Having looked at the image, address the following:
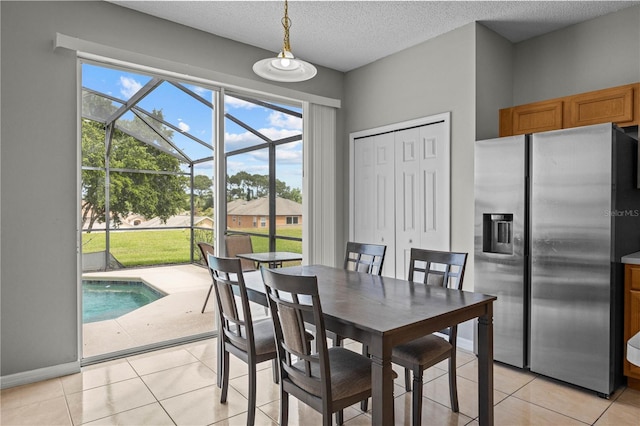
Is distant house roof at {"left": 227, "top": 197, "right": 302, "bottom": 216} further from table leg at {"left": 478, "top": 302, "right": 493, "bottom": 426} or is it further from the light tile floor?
table leg at {"left": 478, "top": 302, "right": 493, "bottom": 426}

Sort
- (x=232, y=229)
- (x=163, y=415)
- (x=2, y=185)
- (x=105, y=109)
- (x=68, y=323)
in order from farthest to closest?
(x=232, y=229)
(x=105, y=109)
(x=68, y=323)
(x=2, y=185)
(x=163, y=415)

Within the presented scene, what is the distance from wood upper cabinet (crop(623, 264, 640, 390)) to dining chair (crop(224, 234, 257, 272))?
10.6 feet

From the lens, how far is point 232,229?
3992mm

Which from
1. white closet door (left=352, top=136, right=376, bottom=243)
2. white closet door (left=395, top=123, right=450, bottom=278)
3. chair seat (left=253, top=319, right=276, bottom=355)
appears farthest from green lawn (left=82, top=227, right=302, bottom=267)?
white closet door (left=395, top=123, right=450, bottom=278)

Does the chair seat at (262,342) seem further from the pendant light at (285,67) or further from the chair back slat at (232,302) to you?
the pendant light at (285,67)

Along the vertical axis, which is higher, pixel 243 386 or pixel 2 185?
pixel 2 185

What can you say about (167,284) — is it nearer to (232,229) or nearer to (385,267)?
(232,229)

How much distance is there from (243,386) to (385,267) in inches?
83.1

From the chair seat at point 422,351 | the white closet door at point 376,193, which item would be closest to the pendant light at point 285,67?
the chair seat at point 422,351

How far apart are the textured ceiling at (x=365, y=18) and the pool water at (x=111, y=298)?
7.71 feet

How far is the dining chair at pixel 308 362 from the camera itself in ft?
5.46

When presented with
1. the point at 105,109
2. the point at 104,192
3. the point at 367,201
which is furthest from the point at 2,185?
the point at 367,201

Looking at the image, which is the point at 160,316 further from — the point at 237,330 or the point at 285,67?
the point at 285,67

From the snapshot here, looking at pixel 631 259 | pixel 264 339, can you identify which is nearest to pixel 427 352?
pixel 264 339
